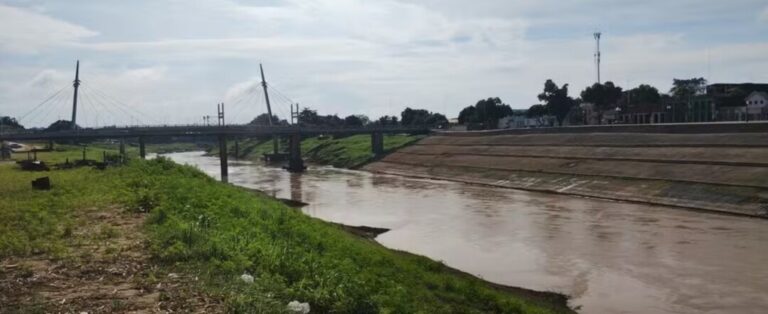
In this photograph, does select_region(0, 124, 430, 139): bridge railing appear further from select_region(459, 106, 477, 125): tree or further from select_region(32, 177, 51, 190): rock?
select_region(32, 177, 51, 190): rock

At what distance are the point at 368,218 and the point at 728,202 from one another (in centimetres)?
2344

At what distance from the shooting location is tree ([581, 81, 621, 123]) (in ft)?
420

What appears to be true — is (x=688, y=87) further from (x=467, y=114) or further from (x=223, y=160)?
(x=223, y=160)

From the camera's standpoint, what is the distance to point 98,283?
1325 cm

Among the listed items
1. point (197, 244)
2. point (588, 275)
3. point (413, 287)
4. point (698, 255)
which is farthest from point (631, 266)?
point (197, 244)

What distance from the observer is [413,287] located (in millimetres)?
18031

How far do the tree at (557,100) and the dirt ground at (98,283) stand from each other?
124 meters

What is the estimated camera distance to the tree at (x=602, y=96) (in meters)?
128

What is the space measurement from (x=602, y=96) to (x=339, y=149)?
169 ft

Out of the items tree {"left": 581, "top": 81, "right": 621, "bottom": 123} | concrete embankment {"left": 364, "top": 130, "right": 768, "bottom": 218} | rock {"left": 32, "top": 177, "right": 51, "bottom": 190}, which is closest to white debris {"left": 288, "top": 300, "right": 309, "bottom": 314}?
rock {"left": 32, "top": 177, "right": 51, "bottom": 190}

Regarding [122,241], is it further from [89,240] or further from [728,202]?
[728,202]

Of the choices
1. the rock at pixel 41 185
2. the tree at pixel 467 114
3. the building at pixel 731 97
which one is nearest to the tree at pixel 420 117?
the tree at pixel 467 114

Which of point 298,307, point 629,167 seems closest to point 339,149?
point 629,167

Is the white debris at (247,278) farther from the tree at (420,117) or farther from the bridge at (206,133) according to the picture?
the tree at (420,117)
